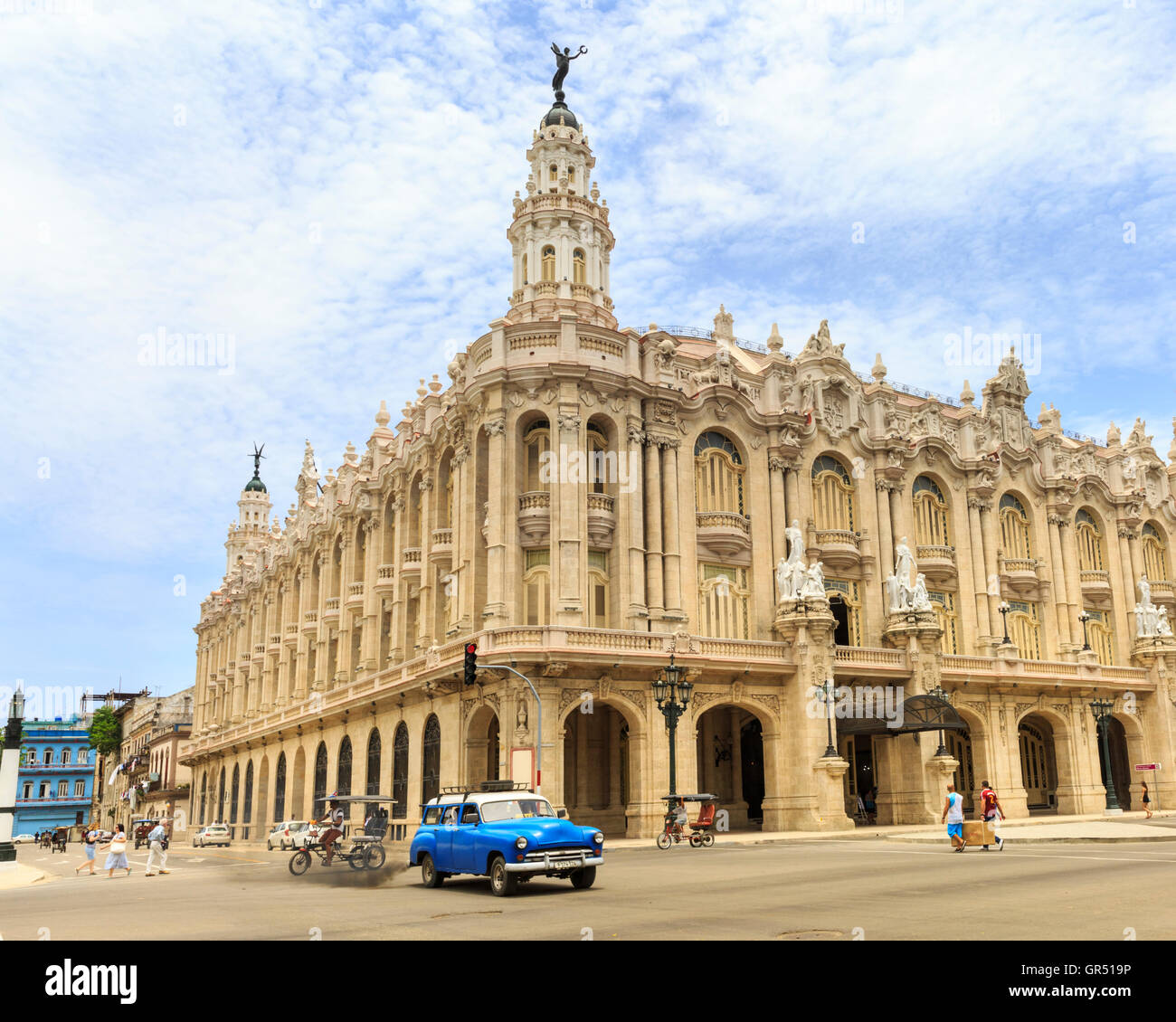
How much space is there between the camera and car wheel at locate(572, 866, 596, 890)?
731 inches

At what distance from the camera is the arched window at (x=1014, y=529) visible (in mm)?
52750

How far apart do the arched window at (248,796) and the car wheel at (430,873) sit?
50.1 m

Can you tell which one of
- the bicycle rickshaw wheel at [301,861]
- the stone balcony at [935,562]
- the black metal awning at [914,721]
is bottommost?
the bicycle rickshaw wheel at [301,861]

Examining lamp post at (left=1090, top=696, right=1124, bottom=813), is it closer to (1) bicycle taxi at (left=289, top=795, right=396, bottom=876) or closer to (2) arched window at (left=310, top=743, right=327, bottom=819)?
(1) bicycle taxi at (left=289, top=795, right=396, bottom=876)

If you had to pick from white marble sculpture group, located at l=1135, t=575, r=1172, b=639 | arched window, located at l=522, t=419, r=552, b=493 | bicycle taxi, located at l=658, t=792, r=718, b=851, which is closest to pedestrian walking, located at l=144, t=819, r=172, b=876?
bicycle taxi, located at l=658, t=792, r=718, b=851

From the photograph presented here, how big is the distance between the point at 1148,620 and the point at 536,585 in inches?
1318

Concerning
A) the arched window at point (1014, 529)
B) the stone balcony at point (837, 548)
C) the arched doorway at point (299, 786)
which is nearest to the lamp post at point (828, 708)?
the stone balcony at point (837, 548)

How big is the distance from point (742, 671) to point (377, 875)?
1953cm

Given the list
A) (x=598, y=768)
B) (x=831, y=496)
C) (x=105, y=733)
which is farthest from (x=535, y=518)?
(x=105, y=733)

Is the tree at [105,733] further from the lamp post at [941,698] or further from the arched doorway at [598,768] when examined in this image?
the lamp post at [941,698]

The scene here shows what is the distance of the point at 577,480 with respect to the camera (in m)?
39.6

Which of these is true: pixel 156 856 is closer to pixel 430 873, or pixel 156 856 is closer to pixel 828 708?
pixel 430 873

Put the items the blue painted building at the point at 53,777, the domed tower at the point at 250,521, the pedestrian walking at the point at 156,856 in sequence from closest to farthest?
the pedestrian walking at the point at 156,856 → the domed tower at the point at 250,521 → the blue painted building at the point at 53,777

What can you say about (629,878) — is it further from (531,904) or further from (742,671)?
(742,671)
